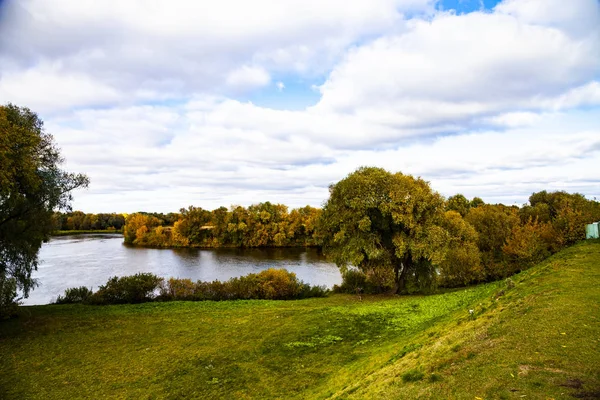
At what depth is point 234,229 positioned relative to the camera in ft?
326

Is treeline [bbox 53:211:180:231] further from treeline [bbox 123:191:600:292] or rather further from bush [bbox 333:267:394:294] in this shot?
treeline [bbox 123:191:600:292]

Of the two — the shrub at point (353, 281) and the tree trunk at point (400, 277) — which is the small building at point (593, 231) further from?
the shrub at point (353, 281)

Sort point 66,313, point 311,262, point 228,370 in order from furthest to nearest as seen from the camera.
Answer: point 311,262, point 66,313, point 228,370

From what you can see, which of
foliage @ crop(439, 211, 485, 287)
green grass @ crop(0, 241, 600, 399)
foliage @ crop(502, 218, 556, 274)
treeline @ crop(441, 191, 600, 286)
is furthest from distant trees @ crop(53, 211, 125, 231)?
foliage @ crop(502, 218, 556, 274)

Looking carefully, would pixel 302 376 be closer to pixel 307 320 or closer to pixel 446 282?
pixel 307 320

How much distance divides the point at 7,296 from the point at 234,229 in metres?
75.6

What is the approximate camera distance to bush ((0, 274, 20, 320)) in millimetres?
22125

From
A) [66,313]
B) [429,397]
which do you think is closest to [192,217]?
[66,313]

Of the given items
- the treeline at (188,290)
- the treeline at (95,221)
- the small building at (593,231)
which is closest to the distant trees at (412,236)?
the small building at (593,231)

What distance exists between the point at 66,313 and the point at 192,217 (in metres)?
81.3

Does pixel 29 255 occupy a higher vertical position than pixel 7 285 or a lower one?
higher

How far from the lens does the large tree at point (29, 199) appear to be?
2094cm

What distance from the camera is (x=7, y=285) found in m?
22.4

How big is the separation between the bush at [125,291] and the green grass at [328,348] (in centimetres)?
391
